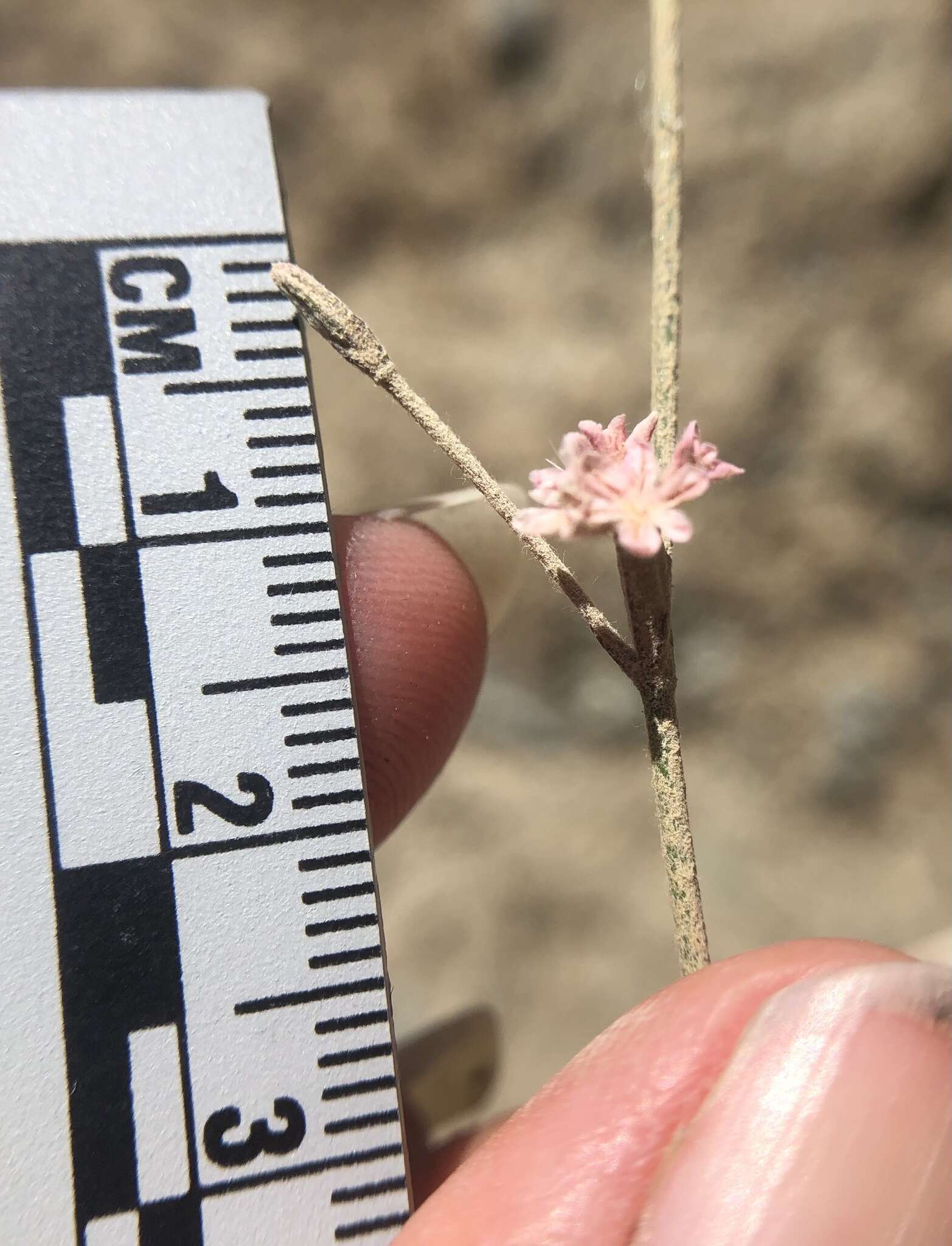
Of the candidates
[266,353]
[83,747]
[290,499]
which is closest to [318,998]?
[83,747]

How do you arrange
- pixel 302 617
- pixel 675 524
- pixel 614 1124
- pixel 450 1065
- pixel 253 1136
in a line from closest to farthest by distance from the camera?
pixel 675 524, pixel 614 1124, pixel 253 1136, pixel 302 617, pixel 450 1065

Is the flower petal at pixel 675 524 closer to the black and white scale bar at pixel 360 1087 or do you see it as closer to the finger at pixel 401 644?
the finger at pixel 401 644

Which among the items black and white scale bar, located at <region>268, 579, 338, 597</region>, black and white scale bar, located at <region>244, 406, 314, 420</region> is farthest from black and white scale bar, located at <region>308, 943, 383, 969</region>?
black and white scale bar, located at <region>244, 406, 314, 420</region>

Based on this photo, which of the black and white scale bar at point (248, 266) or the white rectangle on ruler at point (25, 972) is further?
the black and white scale bar at point (248, 266)

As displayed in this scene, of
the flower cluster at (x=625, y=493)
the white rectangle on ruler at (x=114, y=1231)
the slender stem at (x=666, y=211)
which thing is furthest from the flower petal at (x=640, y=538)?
the white rectangle on ruler at (x=114, y=1231)

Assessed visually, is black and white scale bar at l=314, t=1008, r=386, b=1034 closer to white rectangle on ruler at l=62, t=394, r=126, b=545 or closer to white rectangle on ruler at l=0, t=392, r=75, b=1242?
white rectangle on ruler at l=0, t=392, r=75, b=1242

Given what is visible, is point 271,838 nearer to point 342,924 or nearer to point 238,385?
point 342,924

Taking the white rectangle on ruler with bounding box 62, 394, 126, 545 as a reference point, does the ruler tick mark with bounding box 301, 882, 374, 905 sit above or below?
below
